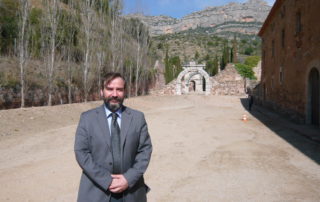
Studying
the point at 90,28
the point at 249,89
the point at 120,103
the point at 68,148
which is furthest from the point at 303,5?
the point at 249,89

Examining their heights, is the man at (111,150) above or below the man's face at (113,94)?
below

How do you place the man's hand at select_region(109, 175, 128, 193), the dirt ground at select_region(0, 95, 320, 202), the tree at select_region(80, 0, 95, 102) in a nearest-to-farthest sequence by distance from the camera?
the man's hand at select_region(109, 175, 128, 193) < the dirt ground at select_region(0, 95, 320, 202) < the tree at select_region(80, 0, 95, 102)

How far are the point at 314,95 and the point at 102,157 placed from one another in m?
11.8

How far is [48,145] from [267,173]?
6.80m

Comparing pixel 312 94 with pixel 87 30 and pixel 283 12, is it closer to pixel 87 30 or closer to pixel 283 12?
pixel 283 12

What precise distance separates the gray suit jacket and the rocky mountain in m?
139

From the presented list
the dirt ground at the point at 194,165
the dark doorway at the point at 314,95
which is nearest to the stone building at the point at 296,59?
the dark doorway at the point at 314,95

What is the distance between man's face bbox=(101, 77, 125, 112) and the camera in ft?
7.89

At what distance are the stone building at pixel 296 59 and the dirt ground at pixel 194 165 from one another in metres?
1.95

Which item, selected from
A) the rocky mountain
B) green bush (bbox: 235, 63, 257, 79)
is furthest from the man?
the rocky mountain

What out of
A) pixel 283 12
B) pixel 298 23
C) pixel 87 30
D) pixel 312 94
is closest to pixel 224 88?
pixel 283 12

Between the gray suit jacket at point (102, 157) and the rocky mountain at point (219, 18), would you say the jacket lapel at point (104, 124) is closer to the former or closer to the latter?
the gray suit jacket at point (102, 157)

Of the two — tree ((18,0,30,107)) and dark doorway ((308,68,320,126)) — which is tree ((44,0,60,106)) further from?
dark doorway ((308,68,320,126))

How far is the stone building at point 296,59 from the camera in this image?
11172mm
